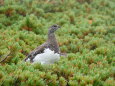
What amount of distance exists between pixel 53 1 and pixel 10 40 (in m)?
7.80

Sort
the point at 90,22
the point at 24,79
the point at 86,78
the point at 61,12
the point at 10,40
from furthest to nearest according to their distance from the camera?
the point at 61,12 < the point at 90,22 < the point at 10,40 < the point at 86,78 < the point at 24,79

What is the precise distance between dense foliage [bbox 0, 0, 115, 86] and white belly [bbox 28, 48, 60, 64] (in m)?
0.25

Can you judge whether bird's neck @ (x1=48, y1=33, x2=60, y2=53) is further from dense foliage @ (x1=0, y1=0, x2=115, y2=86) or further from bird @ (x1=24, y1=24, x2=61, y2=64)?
dense foliage @ (x1=0, y1=0, x2=115, y2=86)

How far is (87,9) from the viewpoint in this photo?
17922 mm

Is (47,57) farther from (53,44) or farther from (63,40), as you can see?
(63,40)

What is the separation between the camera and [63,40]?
11984 millimetres

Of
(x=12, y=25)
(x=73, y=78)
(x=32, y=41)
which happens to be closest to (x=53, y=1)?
(x=12, y=25)

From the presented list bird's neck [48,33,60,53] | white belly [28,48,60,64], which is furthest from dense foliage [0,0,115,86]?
bird's neck [48,33,60,53]

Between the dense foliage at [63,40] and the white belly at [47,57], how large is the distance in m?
0.25

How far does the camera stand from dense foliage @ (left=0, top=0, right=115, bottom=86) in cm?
694

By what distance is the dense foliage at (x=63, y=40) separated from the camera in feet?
22.8

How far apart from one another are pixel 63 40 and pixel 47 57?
12.8ft

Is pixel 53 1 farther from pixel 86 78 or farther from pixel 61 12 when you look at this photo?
pixel 86 78

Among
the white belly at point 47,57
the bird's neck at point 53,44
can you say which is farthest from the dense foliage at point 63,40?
the bird's neck at point 53,44
